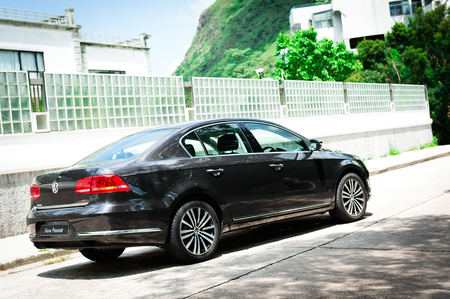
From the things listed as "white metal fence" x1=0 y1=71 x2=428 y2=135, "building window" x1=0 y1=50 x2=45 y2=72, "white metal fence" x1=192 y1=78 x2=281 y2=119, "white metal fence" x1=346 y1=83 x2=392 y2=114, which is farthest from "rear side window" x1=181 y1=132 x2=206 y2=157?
"building window" x1=0 y1=50 x2=45 y2=72

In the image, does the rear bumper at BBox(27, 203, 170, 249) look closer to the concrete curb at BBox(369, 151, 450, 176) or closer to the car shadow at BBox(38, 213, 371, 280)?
the car shadow at BBox(38, 213, 371, 280)

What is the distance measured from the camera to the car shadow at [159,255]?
530cm

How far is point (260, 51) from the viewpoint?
385 feet

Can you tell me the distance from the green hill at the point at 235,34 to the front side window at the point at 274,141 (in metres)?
89.4

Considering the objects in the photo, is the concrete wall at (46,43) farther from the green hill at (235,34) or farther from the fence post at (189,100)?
the green hill at (235,34)

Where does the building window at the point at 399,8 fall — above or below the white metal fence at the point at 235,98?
above

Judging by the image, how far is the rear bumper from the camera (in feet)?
15.2

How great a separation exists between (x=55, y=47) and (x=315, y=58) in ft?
88.7

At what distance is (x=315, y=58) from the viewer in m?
44.6

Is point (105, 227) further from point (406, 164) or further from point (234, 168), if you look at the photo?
point (406, 164)

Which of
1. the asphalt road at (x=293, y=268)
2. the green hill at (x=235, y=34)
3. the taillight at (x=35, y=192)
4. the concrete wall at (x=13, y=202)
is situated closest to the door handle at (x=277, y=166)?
the asphalt road at (x=293, y=268)

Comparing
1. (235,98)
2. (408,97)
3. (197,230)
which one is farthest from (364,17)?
(197,230)

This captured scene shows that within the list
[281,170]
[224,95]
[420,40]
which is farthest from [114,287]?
[420,40]

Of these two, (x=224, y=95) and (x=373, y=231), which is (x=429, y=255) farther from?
(x=224, y=95)
